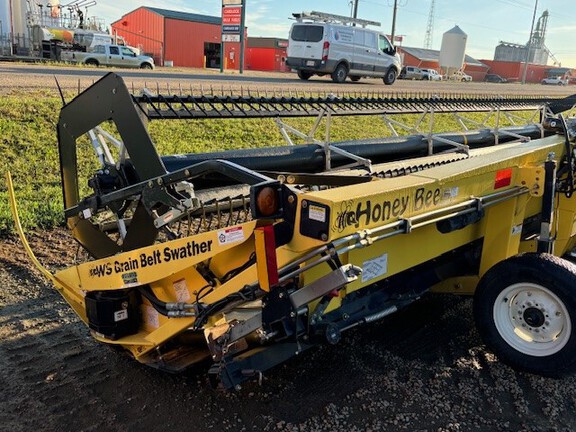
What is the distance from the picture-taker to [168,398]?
9.57 feet

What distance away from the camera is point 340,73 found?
65.9 ft

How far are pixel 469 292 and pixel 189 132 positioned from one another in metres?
5.63

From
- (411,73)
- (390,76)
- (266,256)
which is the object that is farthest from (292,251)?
(411,73)

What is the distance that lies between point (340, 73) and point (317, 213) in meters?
18.7

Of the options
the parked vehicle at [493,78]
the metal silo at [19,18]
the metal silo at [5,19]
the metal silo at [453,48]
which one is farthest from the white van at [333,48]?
the parked vehicle at [493,78]

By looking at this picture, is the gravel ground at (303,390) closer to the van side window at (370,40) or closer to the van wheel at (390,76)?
the van side window at (370,40)

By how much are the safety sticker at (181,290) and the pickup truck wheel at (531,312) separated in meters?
1.68

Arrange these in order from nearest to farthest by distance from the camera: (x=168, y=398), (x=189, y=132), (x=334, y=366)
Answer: (x=168, y=398) < (x=334, y=366) < (x=189, y=132)

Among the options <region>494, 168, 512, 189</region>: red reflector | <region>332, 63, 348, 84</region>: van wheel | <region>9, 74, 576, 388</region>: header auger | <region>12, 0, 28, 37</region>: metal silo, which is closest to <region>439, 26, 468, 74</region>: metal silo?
<region>332, 63, 348, 84</region>: van wheel

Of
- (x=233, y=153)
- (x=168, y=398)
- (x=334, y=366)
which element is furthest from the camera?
(x=233, y=153)

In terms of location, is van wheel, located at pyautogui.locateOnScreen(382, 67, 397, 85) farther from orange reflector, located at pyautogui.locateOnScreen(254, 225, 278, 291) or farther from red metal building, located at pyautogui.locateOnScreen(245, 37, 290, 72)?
red metal building, located at pyautogui.locateOnScreen(245, 37, 290, 72)

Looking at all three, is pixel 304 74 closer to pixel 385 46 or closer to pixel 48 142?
pixel 385 46

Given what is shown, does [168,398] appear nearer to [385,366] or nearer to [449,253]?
[385,366]

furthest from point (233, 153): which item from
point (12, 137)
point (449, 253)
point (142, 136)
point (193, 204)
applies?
point (12, 137)
